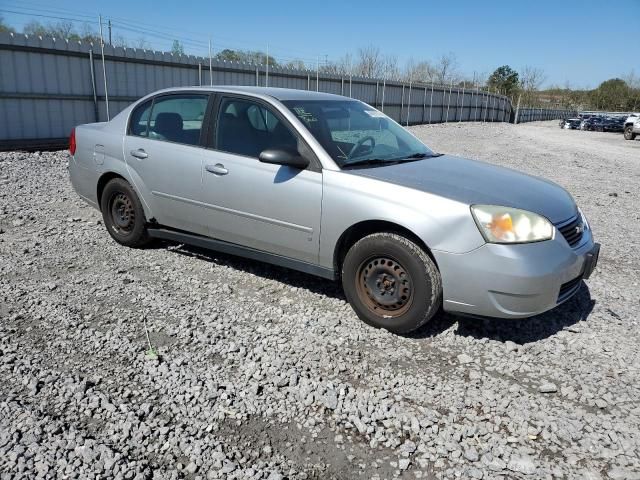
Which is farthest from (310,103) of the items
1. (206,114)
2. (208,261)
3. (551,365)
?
(551,365)

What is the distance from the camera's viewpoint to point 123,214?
5504 mm

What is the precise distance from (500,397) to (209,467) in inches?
67.4

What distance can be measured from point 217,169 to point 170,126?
0.89m

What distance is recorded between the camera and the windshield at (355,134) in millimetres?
4207

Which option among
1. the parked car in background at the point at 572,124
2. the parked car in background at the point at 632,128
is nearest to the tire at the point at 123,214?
the parked car in background at the point at 632,128

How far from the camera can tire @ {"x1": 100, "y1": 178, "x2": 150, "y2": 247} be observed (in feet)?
17.4

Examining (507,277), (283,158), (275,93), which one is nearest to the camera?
(507,277)

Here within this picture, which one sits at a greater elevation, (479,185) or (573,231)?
(479,185)

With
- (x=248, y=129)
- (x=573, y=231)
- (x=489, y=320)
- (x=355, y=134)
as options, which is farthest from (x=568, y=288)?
(x=248, y=129)

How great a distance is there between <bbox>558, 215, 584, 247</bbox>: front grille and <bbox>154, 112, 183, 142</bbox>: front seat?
3.34 meters

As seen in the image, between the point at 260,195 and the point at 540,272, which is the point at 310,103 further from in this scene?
the point at 540,272

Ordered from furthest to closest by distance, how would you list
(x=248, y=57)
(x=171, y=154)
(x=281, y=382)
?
(x=248, y=57) → (x=171, y=154) → (x=281, y=382)

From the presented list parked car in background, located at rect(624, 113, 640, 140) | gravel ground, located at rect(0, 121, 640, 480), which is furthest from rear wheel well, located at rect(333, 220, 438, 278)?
parked car in background, located at rect(624, 113, 640, 140)

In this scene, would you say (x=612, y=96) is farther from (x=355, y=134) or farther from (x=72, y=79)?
(x=355, y=134)
